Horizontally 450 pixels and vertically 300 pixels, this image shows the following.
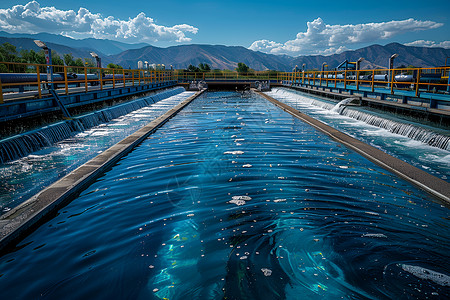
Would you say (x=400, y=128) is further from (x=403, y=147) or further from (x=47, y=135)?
(x=47, y=135)

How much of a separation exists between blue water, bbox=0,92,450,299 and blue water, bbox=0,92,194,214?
1.16 meters

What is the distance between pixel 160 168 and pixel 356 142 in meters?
5.06

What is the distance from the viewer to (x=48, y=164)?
741 centimetres

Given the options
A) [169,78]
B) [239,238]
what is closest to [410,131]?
[239,238]

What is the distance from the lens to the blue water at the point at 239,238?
9.99ft

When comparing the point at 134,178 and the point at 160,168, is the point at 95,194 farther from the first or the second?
the point at 160,168

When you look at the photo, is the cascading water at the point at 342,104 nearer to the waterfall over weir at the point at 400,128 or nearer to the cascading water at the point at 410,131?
the waterfall over weir at the point at 400,128

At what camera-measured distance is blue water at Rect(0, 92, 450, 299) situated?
3.04 m

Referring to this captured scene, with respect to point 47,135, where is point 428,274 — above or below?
below

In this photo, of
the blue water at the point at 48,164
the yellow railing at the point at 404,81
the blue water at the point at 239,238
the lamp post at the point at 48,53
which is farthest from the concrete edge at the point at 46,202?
the yellow railing at the point at 404,81

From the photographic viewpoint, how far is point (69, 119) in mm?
11391

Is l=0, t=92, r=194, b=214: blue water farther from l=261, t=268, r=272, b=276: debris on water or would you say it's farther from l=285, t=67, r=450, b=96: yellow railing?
l=285, t=67, r=450, b=96: yellow railing

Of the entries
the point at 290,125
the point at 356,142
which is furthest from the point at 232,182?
the point at 290,125

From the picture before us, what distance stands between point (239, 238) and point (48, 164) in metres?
5.40
